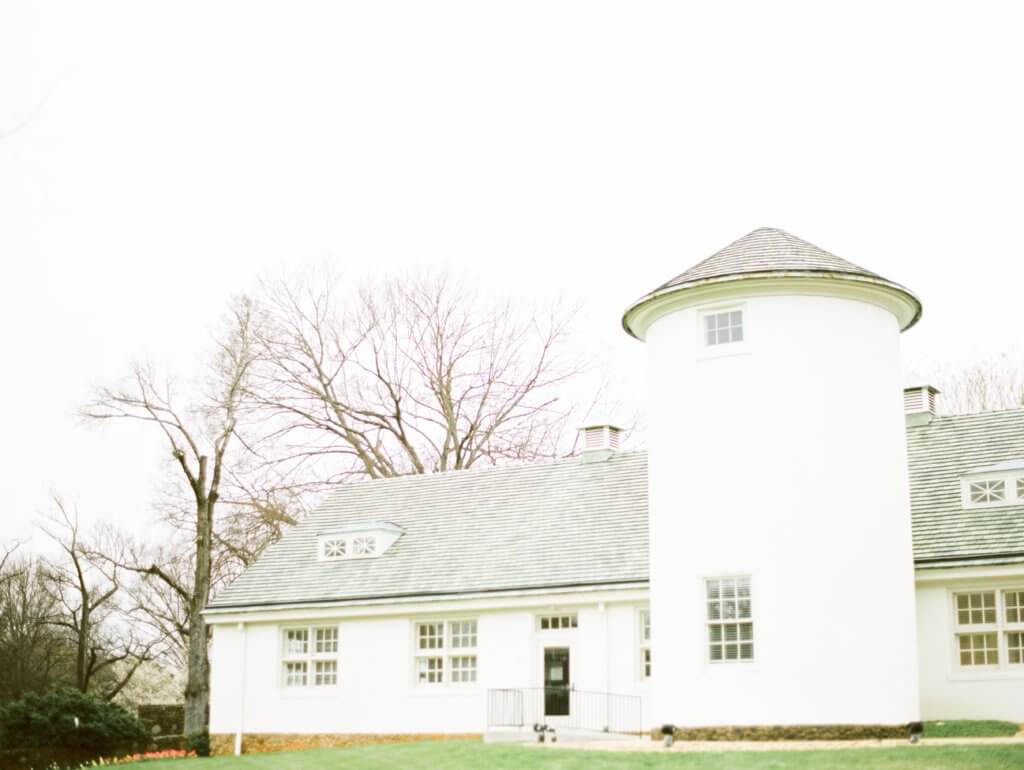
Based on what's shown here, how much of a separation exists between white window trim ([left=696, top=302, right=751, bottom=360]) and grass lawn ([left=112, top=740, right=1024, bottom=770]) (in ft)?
20.8

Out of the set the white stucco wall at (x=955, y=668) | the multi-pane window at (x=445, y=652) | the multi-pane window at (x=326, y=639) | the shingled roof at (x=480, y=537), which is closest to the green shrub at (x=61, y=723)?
the shingled roof at (x=480, y=537)

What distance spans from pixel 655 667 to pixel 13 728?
1568cm

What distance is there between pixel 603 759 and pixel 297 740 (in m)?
11.5

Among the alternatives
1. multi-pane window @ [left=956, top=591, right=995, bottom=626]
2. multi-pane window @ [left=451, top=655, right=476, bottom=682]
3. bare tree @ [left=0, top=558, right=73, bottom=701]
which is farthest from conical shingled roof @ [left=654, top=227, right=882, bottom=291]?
bare tree @ [left=0, top=558, right=73, bottom=701]

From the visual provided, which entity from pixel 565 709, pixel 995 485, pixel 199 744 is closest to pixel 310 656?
pixel 199 744

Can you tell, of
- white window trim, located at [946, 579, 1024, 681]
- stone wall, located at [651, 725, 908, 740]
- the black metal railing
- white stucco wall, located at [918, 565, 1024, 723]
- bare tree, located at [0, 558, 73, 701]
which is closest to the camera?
stone wall, located at [651, 725, 908, 740]

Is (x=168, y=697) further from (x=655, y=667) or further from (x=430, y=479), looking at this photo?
(x=655, y=667)

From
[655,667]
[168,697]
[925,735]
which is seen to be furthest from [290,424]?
[168,697]

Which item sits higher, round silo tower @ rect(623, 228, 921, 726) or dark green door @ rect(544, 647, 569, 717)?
round silo tower @ rect(623, 228, 921, 726)

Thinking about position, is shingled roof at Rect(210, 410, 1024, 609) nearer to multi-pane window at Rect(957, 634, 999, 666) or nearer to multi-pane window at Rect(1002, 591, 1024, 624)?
multi-pane window at Rect(1002, 591, 1024, 624)

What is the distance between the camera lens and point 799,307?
70.6 feet

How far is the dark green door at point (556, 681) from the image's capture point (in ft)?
84.8

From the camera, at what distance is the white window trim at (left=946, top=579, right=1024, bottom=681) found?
22047 mm

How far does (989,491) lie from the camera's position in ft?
78.3
